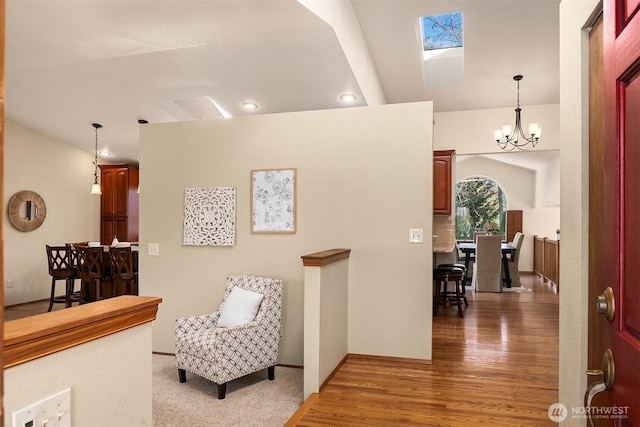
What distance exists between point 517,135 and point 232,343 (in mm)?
5263

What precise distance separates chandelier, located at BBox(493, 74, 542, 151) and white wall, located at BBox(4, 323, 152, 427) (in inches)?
218

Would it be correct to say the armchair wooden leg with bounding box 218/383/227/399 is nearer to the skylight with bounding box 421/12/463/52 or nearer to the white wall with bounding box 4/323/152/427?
the white wall with bounding box 4/323/152/427

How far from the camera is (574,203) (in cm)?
159

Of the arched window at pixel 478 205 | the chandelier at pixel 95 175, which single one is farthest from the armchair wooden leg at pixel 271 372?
the arched window at pixel 478 205

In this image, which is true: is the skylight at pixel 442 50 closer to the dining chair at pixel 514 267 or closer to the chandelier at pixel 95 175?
the dining chair at pixel 514 267

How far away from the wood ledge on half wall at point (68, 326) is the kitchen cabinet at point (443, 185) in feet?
14.6

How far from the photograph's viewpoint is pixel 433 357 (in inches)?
147

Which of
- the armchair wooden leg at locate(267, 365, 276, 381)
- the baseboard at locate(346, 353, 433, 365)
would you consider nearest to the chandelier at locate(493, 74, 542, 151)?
the baseboard at locate(346, 353, 433, 365)

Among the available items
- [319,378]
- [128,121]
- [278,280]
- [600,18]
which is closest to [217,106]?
[128,121]

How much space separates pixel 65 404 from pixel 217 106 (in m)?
4.90

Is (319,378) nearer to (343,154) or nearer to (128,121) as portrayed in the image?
(343,154)

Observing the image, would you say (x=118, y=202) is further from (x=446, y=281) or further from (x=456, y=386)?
(x=456, y=386)

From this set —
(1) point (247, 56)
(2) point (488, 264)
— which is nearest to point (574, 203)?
(1) point (247, 56)

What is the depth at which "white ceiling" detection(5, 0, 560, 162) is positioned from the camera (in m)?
3.55
